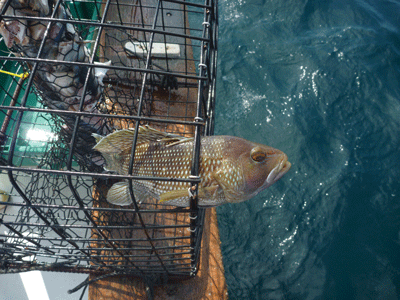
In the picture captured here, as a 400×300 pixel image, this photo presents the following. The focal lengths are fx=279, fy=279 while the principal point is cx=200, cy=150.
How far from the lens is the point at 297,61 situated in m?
6.21

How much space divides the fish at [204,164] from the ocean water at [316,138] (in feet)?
7.85

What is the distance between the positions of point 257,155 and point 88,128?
1.90 meters

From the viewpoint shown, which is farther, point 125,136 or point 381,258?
point 381,258

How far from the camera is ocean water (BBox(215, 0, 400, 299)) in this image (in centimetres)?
422

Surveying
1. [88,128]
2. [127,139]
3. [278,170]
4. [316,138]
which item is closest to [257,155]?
[278,170]

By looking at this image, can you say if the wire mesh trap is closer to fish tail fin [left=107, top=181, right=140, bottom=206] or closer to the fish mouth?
fish tail fin [left=107, top=181, right=140, bottom=206]

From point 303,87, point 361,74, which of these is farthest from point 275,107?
point 361,74

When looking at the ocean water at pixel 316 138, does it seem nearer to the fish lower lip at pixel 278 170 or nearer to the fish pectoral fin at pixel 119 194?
the fish lower lip at pixel 278 170

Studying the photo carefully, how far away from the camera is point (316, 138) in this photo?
5.32 meters

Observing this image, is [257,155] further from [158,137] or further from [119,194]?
[119,194]

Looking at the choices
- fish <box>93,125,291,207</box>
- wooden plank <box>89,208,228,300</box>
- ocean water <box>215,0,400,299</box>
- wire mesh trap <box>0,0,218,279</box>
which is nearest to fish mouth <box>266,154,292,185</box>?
fish <box>93,125,291,207</box>

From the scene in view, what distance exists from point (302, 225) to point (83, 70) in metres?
3.93

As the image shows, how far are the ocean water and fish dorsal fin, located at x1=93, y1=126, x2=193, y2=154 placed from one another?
2.57 m

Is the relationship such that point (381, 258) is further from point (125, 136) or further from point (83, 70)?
point (83, 70)
